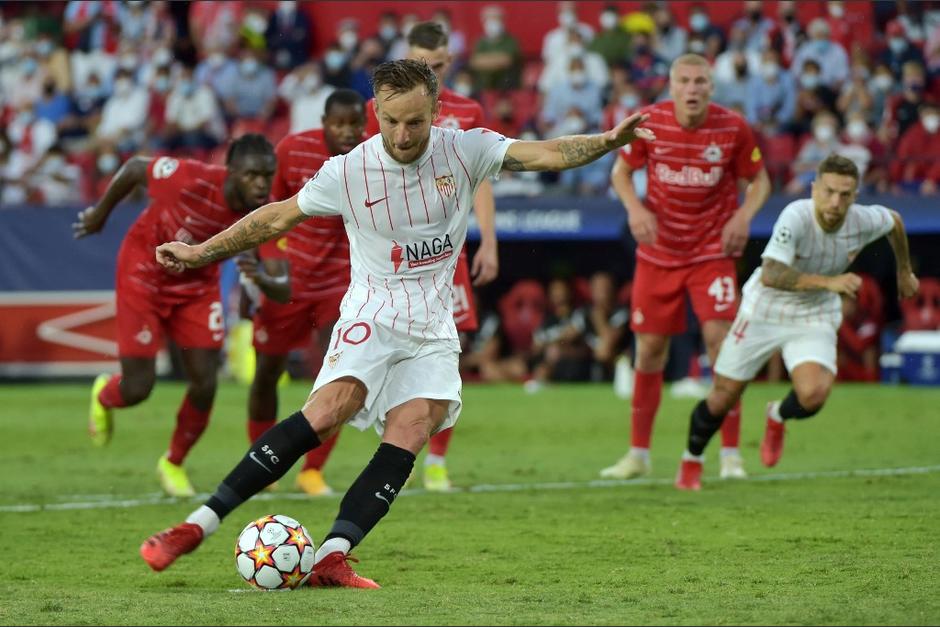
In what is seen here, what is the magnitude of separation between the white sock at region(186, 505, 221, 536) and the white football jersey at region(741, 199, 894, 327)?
14.9 feet

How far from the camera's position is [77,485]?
10.5m

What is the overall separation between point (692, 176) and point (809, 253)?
101cm

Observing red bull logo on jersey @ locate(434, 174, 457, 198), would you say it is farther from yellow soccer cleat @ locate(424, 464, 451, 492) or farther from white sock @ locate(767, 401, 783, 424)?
white sock @ locate(767, 401, 783, 424)

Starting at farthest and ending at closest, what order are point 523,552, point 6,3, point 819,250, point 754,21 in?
point 6,3 < point 754,21 < point 819,250 < point 523,552

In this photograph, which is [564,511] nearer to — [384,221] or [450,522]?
[450,522]

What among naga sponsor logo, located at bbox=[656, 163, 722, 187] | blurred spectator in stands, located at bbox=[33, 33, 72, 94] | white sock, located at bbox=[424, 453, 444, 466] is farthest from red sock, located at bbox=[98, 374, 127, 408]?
blurred spectator in stands, located at bbox=[33, 33, 72, 94]

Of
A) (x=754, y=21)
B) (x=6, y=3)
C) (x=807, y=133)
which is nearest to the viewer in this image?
(x=807, y=133)

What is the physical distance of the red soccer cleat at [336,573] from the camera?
6023 mm

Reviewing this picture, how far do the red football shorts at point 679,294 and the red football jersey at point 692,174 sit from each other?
0.07m

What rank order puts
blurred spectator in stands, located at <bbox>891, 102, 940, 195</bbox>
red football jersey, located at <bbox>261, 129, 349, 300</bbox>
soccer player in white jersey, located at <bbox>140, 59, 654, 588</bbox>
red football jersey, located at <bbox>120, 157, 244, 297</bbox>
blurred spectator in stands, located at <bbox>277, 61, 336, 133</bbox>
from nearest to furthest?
soccer player in white jersey, located at <bbox>140, 59, 654, 588</bbox> < red football jersey, located at <bbox>120, 157, 244, 297</bbox> < red football jersey, located at <bbox>261, 129, 349, 300</bbox> < blurred spectator in stands, located at <bbox>891, 102, 940, 195</bbox> < blurred spectator in stands, located at <bbox>277, 61, 336, 133</bbox>

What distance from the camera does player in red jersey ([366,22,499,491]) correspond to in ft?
30.4

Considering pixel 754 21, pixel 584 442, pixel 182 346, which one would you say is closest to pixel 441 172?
pixel 182 346

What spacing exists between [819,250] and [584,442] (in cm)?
426

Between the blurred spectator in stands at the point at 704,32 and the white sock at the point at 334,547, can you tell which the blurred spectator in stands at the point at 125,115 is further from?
the white sock at the point at 334,547
